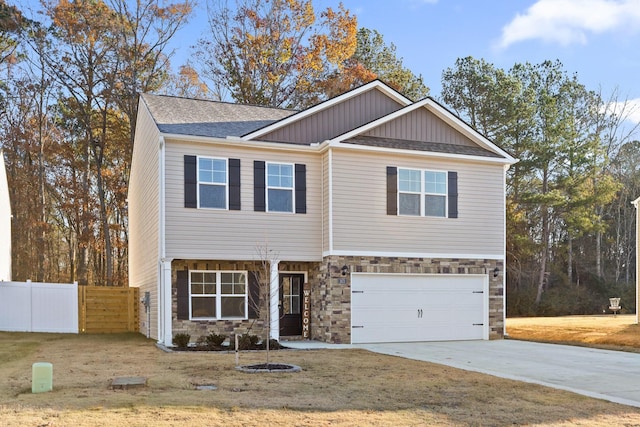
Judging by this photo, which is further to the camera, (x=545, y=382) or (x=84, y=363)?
(x=84, y=363)

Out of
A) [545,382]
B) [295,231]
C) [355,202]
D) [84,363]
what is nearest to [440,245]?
[355,202]

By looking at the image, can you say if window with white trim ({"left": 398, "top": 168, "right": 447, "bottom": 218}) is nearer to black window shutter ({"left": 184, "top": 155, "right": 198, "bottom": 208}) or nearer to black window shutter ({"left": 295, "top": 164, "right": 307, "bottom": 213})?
black window shutter ({"left": 295, "top": 164, "right": 307, "bottom": 213})

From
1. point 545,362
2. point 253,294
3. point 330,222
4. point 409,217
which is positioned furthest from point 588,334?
point 253,294

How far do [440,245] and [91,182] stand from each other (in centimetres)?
2110

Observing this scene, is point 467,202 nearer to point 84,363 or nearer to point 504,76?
point 84,363

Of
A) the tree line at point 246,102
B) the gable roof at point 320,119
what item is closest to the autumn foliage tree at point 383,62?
the tree line at point 246,102

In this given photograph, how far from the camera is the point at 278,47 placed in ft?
104

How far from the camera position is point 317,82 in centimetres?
3172

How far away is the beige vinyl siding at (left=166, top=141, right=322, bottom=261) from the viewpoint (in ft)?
52.4

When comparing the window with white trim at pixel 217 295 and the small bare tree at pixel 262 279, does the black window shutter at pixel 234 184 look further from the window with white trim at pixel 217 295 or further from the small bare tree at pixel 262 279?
the window with white trim at pixel 217 295

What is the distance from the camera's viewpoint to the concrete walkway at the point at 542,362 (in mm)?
9766

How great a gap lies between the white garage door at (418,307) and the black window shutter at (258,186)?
3058 millimetres

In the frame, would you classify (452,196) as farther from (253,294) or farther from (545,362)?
(545,362)

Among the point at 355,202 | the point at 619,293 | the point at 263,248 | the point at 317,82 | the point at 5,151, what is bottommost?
the point at 619,293
